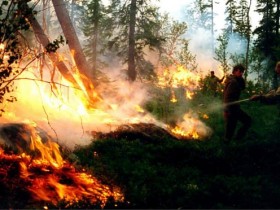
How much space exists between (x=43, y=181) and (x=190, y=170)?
3.55 m

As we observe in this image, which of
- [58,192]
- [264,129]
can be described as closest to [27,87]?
[58,192]

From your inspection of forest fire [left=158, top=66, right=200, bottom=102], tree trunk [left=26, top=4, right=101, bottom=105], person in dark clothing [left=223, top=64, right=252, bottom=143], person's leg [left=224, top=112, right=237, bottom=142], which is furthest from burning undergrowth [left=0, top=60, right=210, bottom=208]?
forest fire [left=158, top=66, right=200, bottom=102]

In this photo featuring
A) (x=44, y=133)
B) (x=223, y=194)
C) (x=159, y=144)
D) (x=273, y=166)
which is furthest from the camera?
(x=159, y=144)

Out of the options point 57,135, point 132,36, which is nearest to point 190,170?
point 57,135

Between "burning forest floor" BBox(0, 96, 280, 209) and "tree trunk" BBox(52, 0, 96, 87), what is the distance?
12.4ft

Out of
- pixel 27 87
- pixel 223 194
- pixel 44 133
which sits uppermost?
pixel 27 87

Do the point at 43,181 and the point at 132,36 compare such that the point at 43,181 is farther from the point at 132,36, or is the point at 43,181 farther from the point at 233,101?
the point at 132,36

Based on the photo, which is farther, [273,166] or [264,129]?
[264,129]

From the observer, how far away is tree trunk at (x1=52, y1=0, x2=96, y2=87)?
13.3 m

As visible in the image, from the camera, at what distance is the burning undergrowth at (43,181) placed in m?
6.09

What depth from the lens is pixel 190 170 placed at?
844 centimetres

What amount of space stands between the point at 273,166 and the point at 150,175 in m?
3.40

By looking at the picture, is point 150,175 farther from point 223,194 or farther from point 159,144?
point 159,144

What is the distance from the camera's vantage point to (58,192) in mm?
6504
